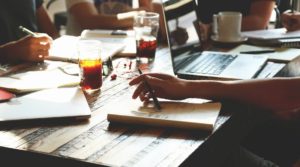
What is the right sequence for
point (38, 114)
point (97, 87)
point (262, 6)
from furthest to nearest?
point (262, 6) < point (97, 87) < point (38, 114)

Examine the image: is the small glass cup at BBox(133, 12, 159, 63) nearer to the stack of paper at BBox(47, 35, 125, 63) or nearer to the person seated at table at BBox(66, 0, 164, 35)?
the stack of paper at BBox(47, 35, 125, 63)

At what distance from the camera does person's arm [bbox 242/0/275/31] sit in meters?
2.40

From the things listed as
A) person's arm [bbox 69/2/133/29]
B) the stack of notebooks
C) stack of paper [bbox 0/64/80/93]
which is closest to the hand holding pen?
stack of paper [bbox 0/64/80/93]

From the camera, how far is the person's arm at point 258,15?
2.40 m

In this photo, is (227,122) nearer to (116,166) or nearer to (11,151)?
(116,166)

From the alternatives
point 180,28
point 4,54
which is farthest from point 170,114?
point 4,54

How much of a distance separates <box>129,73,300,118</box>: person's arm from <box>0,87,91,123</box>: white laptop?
17 cm

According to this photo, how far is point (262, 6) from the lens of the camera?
2529mm

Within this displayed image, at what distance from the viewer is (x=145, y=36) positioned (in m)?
1.79

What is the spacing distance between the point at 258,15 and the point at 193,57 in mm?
837

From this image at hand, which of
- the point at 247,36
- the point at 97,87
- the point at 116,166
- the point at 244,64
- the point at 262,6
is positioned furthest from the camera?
the point at 262,6

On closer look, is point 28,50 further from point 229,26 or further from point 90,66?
point 229,26

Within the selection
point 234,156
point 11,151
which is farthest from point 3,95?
point 234,156

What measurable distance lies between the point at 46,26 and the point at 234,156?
1.48m
